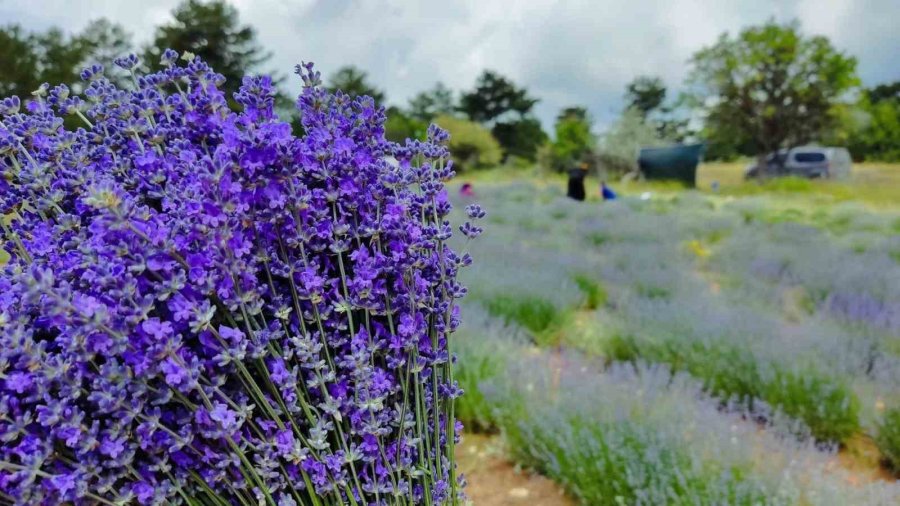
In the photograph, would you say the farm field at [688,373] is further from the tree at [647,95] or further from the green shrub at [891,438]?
the tree at [647,95]

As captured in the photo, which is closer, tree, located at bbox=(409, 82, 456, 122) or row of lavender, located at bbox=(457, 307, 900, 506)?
row of lavender, located at bbox=(457, 307, 900, 506)

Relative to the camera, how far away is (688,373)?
3.08 metres

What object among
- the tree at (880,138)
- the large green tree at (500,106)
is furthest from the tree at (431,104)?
the tree at (880,138)

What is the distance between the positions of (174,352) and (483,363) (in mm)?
2511

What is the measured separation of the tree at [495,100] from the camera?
48281 millimetres

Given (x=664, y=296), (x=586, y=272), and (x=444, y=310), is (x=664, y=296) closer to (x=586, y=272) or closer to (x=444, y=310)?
(x=586, y=272)

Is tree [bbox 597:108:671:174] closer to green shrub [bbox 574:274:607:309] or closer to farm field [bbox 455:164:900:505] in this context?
farm field [bbox 455:164:900:505]

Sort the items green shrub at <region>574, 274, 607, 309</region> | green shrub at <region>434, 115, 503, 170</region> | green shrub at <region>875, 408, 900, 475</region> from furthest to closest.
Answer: green shrub at <region>434, 115, 503, 170</region>
green shrub at <region>574, 274, 607, 309</region>
green shrub at <region>875, 408, 900, 475</region>

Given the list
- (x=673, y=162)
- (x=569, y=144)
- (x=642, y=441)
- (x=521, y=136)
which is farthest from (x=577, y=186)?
(x=521, y=136)

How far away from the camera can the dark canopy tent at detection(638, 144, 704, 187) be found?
24.9 m

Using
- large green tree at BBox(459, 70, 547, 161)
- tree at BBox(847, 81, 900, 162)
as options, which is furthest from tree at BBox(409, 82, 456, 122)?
tree at BBox(847, 81, 900, 162)

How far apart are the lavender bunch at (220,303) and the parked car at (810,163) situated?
2817 cm

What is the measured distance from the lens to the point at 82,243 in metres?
0.85

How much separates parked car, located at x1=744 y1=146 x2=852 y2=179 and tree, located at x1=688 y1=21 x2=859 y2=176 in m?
0.46
